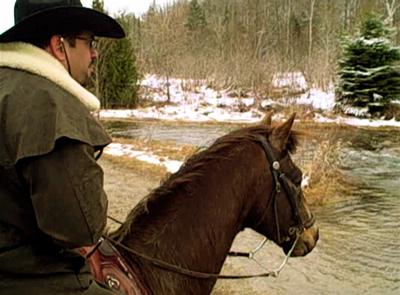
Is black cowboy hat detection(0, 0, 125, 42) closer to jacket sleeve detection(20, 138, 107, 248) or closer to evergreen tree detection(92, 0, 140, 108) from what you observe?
jacket sleeve detection(20, 138, 107, 248)

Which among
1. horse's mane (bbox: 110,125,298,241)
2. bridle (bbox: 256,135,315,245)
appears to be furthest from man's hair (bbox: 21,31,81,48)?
bridle (bbox: 256,135,315,245)

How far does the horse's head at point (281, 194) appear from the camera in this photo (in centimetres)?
264

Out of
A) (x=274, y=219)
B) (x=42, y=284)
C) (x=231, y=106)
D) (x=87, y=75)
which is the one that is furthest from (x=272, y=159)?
(x=231, y=106)

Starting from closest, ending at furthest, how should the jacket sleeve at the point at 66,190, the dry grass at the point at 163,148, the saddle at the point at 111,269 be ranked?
1. the jacket sleeve at the point at 66,190
2. the saddle at the point at 111,269
3. the dry grass at the point at 163,148

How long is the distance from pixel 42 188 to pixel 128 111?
92.4 feet

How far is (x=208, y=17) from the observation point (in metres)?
59.6

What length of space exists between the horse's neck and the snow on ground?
20058mm

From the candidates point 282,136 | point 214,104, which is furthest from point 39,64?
point 214,104

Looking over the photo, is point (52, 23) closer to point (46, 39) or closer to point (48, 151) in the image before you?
point (46, 39)

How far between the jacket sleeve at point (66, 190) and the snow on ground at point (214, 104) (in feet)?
69.3

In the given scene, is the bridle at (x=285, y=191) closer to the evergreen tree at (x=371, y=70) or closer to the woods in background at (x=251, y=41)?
the evergreen tree at (x=371, y=70)

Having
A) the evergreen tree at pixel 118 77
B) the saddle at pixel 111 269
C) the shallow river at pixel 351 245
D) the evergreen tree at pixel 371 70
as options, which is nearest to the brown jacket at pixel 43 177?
the saddle at pixel 111 269

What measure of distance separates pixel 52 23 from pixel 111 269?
102cm

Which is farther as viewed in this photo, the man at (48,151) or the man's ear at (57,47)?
the man's ear at (57,47)
